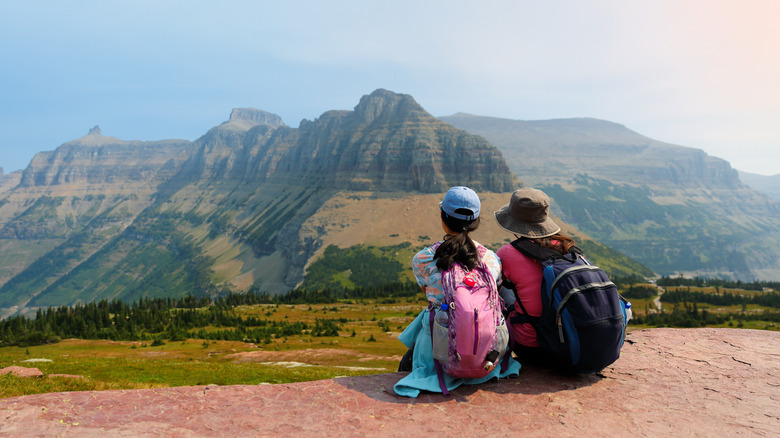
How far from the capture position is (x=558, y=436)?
757 cm

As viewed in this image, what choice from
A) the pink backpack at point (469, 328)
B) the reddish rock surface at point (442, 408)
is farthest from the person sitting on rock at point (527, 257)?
the reddish rock surface at point (442, 408)

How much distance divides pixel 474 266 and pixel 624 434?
432 centimetres

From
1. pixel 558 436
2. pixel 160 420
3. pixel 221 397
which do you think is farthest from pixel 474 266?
pixel 160 420

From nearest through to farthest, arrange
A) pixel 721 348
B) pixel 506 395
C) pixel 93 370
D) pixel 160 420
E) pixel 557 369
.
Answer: pixel 160 420 < pixel 506 395 < pixel 557 369 < pixel 721 348 < pixel 93 370

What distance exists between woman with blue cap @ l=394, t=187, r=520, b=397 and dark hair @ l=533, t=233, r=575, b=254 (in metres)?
1.24

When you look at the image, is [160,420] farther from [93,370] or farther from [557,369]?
[93,370]

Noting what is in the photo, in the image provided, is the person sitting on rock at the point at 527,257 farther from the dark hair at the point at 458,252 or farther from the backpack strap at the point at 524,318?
the dark hair at the point at 458,252

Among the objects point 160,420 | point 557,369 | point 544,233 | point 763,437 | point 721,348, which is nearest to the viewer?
point 763,437

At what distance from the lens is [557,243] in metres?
9.86

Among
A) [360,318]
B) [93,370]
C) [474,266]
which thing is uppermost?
[474,266]

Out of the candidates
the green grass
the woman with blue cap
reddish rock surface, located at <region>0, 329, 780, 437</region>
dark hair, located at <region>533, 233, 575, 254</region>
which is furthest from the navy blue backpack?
the green grass

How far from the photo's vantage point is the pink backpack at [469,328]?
8672 millimetres

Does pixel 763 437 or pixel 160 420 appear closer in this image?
pixel 763 437

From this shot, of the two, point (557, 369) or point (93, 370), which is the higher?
point (557, 369)
